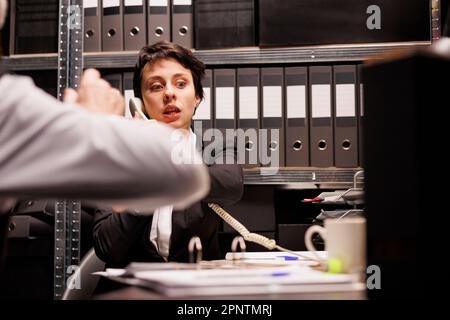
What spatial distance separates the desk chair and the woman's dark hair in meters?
0.57

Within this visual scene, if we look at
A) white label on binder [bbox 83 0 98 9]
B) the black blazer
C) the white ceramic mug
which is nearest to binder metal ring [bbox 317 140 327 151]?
the black blazer

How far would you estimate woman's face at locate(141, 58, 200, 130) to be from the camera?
207cm

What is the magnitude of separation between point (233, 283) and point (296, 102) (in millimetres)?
1587

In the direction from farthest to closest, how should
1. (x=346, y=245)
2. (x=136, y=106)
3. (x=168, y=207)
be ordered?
(x=136, y=106), (x=168, y=207), (x=346, y=245)

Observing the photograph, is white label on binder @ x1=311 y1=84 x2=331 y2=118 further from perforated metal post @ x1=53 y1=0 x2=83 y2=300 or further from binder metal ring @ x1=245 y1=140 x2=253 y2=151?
perforated metal post @ x1=53 y1=0 x2=83 y2=300

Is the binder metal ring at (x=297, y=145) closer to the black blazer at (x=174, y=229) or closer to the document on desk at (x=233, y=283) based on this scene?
the black blazer at (x=174, y=229)

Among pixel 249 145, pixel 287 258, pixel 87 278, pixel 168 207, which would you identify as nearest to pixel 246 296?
pixel 287 258

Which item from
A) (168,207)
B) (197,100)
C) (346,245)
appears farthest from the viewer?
(197,100)

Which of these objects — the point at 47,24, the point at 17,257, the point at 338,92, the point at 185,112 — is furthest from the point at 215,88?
the point at 17,257

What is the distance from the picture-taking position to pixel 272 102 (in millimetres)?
2252

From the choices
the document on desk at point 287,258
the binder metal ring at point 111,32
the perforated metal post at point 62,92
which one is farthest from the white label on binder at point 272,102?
the document on desk at point 287,258

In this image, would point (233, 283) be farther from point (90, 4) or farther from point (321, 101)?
point (90, 4)

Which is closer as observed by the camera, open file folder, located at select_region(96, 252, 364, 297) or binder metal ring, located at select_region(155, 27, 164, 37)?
open file folder, located at select_region(96, 252, 364, 297)

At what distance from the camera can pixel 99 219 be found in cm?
187
